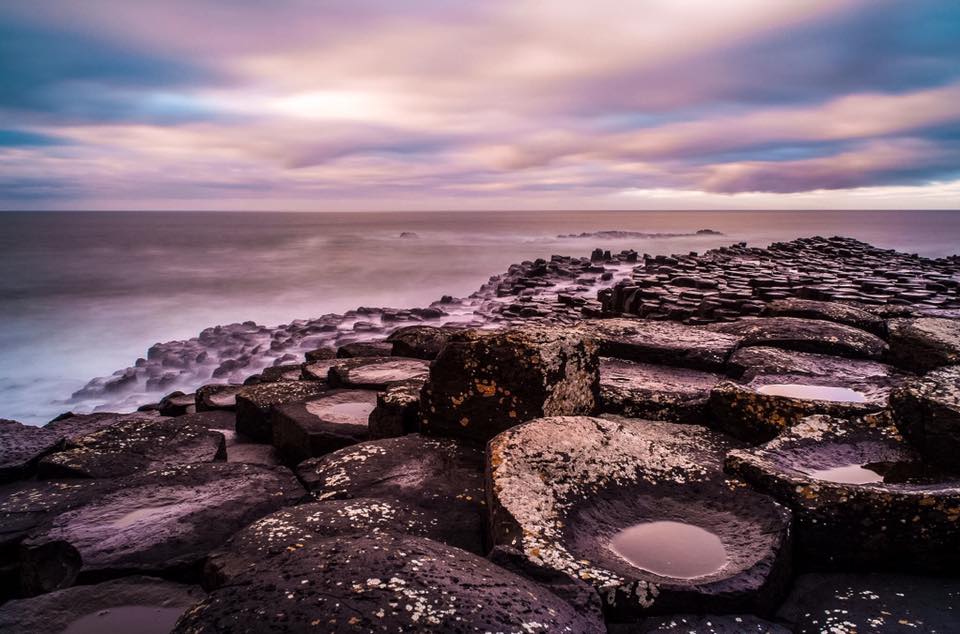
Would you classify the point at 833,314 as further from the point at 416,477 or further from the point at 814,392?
the point at 416,477

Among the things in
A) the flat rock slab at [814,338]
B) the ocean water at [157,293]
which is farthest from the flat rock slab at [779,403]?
the ocean water at [157,293]

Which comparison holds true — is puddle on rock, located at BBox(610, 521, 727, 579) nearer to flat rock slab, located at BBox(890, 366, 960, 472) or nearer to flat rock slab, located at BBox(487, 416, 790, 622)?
flat rock slab, located at BBox(487, 416, 790, 622)

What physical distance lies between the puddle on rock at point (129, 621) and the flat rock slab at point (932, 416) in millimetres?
2976

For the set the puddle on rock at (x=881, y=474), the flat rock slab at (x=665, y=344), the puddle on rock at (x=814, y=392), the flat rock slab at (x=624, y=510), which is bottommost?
the flat rock slab at (x=624, y=510)

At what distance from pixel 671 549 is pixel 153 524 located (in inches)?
85.8

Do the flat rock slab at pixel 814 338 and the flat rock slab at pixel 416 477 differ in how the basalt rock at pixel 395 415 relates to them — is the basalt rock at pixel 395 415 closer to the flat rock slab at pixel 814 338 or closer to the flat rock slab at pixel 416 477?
the flat rock slab at pixel 416 477

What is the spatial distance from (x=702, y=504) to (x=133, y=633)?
2.08 m

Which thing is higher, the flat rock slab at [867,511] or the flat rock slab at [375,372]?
the flat rock slab at [867,511]

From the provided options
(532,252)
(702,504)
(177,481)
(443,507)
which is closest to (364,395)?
(177,481)

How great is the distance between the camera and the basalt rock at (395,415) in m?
3.51

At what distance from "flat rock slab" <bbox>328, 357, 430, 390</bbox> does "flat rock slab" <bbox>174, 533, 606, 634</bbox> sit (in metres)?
2.81

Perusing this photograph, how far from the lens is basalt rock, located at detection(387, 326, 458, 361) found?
560 cm

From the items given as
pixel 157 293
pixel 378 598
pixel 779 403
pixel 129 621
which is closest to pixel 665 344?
pixel 779 403

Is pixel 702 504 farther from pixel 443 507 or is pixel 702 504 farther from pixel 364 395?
pixel 364 395
